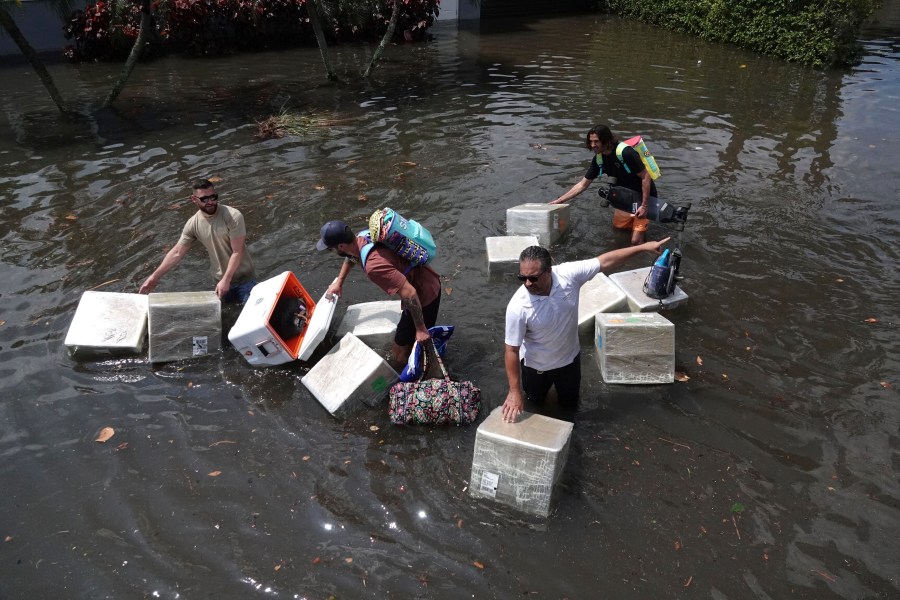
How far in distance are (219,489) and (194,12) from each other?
65.1 feet

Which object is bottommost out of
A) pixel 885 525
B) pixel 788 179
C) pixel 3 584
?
pixel 3 584

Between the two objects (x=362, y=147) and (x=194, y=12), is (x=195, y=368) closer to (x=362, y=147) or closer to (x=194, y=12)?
(x=362, y=147)

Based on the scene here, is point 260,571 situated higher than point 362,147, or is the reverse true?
point 362,147

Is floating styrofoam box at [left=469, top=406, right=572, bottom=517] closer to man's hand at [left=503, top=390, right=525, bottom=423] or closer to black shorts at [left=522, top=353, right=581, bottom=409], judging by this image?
man's hand at [left=503, top=390, right=525, bottom=423]

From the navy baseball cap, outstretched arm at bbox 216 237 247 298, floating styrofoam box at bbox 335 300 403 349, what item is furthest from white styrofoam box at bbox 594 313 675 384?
outstretched arm at bbox 216 237 247 298

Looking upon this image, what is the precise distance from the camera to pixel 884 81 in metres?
15.6

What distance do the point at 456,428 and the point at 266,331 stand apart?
2063 millimetres

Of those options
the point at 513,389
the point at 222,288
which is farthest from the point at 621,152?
the point at 222,288

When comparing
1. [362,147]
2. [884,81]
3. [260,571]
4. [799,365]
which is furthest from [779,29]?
[260,571]

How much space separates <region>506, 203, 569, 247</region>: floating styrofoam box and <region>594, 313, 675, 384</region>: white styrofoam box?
8.46 ft

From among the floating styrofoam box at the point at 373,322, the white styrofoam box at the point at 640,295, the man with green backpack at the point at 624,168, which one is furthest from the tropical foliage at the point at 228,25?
the white styrofoam box at the point at 640,295

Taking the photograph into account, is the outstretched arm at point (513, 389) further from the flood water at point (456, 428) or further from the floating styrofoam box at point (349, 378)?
the floating styrofoam box at point (349, 378)

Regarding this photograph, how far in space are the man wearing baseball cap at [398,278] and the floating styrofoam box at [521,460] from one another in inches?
48.3

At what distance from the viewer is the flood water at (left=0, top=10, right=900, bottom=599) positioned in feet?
13.7
